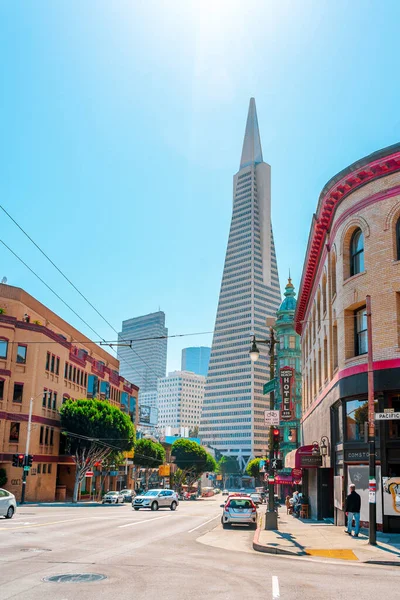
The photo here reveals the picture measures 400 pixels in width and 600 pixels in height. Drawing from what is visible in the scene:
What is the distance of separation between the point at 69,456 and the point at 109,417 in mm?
6397

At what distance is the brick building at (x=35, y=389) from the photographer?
5241cm

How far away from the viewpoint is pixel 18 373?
53.6 metres

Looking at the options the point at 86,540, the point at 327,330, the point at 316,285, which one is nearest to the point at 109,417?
the point at 316,285

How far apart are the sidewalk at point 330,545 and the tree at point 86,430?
121 ft

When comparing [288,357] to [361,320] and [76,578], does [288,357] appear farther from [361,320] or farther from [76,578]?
[76,578]

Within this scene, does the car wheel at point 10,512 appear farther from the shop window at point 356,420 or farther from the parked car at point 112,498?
the parked car at point 112,498

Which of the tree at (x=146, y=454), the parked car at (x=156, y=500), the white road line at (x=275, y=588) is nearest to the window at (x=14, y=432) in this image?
the parked car at (x=156, y=500)

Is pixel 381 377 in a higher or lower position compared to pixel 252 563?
higher

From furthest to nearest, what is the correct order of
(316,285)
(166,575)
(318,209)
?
(316,285) < (318,209) < (166,575)

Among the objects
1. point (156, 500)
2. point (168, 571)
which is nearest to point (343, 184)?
point (168, 571)

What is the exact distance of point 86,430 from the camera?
2297 inches

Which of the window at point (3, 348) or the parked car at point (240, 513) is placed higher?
the window at point (3, 348)

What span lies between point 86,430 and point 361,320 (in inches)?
1563

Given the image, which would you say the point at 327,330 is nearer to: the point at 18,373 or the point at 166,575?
the point at 166,575
